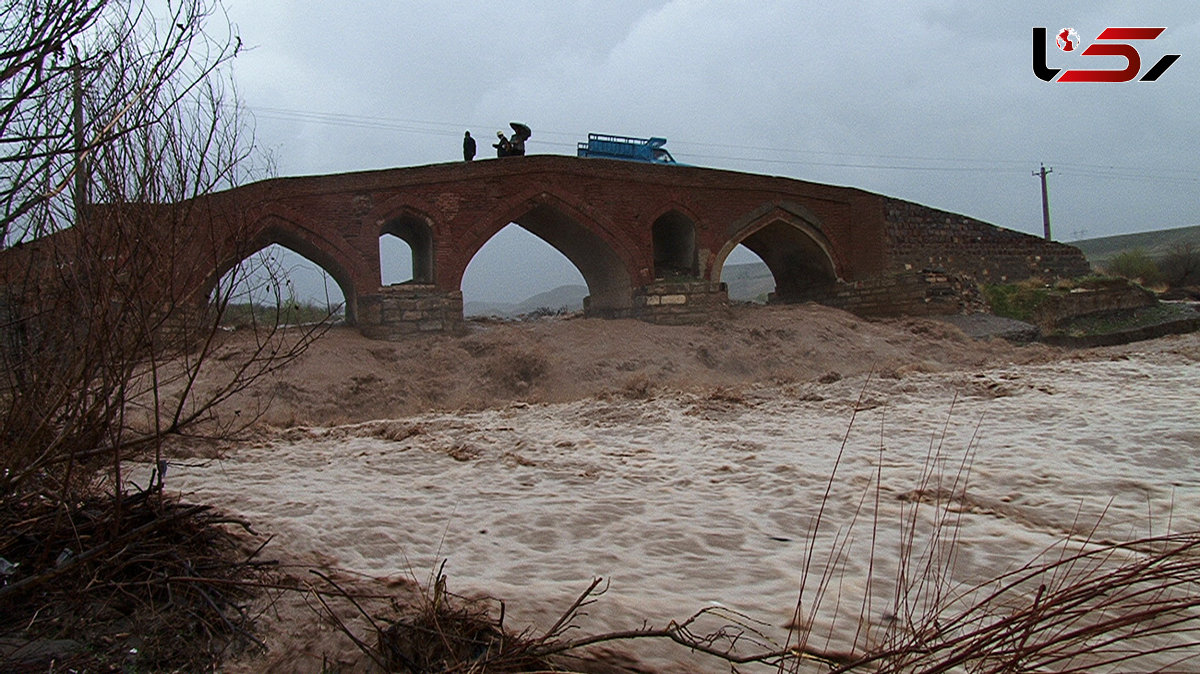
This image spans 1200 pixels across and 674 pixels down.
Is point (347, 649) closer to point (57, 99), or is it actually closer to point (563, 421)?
point (57, 99)

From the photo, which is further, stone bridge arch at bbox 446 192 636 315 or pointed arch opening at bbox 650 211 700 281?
pointed arch opening at bbox 650 211 700 281

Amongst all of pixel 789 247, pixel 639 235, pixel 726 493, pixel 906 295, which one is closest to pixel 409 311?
pixel 639 235

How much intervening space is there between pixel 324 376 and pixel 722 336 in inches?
305

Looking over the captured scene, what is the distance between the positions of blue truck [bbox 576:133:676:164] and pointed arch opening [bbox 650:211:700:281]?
224 centimetres

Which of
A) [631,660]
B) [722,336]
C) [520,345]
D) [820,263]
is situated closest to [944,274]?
[820,263]

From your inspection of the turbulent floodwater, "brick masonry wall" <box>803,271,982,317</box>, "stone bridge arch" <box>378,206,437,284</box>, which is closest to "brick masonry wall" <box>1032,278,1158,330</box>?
"brick masonry wall" <box>803,271,982,317</box>

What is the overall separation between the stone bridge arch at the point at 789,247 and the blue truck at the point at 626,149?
339 cm

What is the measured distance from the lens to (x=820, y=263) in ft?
62.1

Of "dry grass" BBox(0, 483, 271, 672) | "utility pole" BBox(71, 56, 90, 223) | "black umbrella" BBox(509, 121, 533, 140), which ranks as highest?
"black umbrella" BBox(509, 121, 533, 140)

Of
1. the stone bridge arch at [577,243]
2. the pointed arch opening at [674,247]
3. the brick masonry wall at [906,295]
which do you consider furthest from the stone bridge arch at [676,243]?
the brick masonry wall at [906,295]

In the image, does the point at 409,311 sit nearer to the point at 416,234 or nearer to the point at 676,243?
the point at 416,234

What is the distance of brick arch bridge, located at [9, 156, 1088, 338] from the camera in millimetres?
14406

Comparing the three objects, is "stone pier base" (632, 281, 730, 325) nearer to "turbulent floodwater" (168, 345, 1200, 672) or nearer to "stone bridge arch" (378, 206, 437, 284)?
"stone bridge arch" (378, 206, 437, 284)

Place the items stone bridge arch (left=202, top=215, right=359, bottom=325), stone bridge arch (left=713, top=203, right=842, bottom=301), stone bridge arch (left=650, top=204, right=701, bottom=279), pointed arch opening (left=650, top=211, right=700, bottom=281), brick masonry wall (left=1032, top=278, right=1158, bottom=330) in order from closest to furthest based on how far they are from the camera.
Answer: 1. stone bridge arch (left=202, top=215, right=359, bottom=325)
2. stone bridge arch (left=650, top=204, right=701, bottom=279)
3. pointed arch opening (left=650, top=211, right=700, bottom=281)
4. stone bridge arch (left=713, top=203, right=842, bottom=301)
5. brick masonry wall (left=1032, top=278, right=1158, bottom=330)
